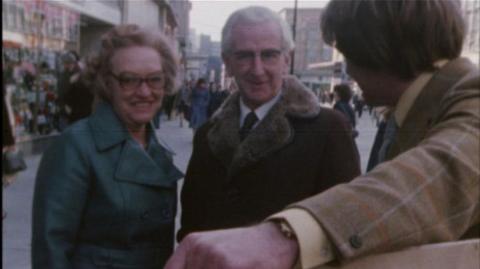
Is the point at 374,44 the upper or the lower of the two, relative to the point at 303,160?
upper

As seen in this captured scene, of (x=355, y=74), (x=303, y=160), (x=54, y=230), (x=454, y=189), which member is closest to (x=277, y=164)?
(x=303, y=160)

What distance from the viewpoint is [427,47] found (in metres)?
0.40

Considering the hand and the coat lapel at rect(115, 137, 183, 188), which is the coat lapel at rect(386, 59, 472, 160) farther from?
the coat lapel at rect(115, 137, 183, 188)

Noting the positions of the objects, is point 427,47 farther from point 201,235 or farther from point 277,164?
point 277,164

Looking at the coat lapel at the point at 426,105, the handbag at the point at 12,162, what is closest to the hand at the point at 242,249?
the coat lapel at the point at 426,105

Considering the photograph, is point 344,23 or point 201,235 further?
point 344,23

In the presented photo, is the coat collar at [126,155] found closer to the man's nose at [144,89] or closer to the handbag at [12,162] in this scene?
the man's nose at [144,89]

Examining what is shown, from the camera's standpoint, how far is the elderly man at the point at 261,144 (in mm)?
832

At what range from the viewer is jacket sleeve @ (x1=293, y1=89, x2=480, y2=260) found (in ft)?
0.90

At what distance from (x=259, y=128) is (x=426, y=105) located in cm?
49

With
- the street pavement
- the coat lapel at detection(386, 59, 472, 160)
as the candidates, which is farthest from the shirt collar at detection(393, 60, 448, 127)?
the street pavement

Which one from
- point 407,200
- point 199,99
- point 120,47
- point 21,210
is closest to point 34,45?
point 199,99

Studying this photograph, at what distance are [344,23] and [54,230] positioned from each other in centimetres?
53

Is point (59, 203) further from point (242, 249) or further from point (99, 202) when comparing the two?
point (242, 249)
